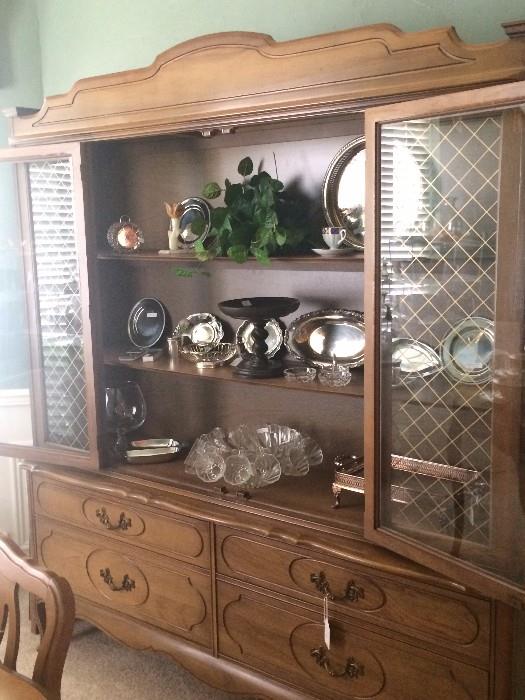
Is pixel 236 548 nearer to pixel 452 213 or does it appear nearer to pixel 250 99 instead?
pixel 452 213

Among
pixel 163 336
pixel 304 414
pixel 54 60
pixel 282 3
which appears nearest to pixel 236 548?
pixel 304 414

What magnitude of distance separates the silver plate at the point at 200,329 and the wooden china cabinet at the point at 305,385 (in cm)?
5

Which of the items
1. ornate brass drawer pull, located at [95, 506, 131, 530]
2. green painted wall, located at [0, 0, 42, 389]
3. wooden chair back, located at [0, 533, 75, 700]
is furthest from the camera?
green painted wall, located at [0, 0, 42, 389]

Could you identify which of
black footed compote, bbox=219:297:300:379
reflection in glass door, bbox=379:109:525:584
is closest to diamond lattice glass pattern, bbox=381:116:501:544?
reflection in glass door, bbox=379:109:525:584

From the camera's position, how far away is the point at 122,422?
257cm

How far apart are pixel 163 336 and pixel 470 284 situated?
1.27m

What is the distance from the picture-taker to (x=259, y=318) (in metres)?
2.18

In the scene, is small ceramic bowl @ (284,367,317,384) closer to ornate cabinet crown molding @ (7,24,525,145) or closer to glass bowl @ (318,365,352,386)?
glass bowl @ (318,365,352,386)

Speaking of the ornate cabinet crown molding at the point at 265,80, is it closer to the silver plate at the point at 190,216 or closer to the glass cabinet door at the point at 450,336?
the glass cabinet door at the point at 450,336

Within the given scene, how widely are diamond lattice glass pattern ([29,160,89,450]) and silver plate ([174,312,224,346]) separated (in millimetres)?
343

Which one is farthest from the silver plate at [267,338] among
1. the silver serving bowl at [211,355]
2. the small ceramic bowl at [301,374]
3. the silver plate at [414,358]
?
the silver plate at [414,358]

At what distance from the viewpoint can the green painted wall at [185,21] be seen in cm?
195

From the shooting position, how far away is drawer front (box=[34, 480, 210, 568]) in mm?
2195

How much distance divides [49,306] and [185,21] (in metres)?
1.04
